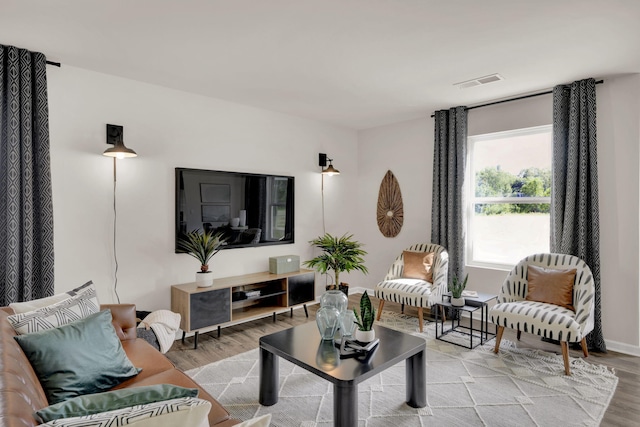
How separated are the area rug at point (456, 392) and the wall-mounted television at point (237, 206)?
138cm

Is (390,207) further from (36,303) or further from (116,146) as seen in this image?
(36,303)

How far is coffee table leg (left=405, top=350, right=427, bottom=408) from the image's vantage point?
240cm

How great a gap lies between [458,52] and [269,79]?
1.62 meters

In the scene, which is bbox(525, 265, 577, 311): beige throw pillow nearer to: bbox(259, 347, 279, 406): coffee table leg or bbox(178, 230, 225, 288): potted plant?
bbox(259, 347, 279, 406): coffee table leg

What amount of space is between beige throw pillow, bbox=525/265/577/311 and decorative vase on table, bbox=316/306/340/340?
2.03 m

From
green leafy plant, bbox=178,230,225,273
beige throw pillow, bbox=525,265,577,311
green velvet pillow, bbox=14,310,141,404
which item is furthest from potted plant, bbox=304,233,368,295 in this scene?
green velvet pillow, bbox=14,310,141,404

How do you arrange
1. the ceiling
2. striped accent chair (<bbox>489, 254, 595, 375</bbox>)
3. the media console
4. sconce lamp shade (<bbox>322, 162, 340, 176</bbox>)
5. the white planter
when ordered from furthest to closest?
sconce lamp shade (<bbox>322, 162, 340, 176</bbox>), the white planter, the media console, striped accent chair (<bbox>489, 254, 595, 375</bbox>), the ceiling

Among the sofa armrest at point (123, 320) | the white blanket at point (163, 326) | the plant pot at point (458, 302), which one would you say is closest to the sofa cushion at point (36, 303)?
the sofa armrest at point (123, 320)

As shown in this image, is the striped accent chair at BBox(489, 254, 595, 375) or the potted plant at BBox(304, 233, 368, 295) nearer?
the striped accent chair at BBox(489, 254, 595, 375)

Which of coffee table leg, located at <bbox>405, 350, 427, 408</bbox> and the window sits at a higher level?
the window

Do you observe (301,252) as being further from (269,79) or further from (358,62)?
(358,62)

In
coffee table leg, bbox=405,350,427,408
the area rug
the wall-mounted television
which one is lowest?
the area rug

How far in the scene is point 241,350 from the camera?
3.36 m

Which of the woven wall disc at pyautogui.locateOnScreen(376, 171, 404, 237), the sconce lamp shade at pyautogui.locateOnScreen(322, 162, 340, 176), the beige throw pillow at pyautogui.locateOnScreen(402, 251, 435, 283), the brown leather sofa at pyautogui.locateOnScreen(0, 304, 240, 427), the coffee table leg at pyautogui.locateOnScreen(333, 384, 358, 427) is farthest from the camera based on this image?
the woven wall disc at pyautogui.locateOnScreen(376, 171, 404, 237)
